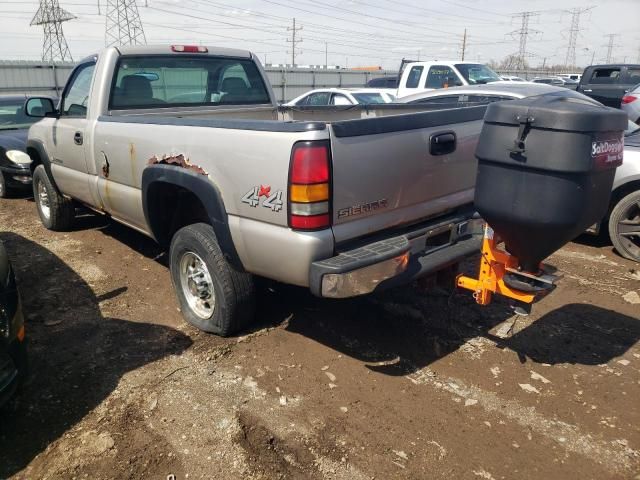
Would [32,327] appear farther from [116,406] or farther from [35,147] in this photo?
[35,147]

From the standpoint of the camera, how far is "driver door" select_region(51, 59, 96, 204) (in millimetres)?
4871

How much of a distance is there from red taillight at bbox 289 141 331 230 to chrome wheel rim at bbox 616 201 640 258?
154 inches

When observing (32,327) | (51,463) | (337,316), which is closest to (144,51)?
(32,327)

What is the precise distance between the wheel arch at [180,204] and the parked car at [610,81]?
14.0 m

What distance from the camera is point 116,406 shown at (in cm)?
307

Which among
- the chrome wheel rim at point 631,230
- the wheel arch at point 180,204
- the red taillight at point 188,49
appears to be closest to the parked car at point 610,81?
the chrome wheel rim at point 631,230

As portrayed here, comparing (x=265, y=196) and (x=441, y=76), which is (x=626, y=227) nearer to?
(x=265, y=196)

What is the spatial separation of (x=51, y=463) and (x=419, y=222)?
250cm

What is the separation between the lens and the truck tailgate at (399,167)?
2.87 metres

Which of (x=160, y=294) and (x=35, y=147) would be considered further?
(x=35, y=147)

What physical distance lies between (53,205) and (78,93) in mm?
1638

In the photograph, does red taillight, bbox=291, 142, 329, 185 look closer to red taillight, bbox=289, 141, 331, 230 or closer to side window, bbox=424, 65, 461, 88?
red taillight, bbox=289, 141, 331, 230

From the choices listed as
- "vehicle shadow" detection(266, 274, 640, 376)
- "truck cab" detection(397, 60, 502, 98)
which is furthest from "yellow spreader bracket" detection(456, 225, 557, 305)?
"truck cab" detection(397, 60, 502, 98)

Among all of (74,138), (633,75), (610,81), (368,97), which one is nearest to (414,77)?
(368,97)
